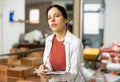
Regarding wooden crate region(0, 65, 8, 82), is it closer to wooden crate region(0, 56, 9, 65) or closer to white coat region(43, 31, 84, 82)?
wooden crate region(0, 56, 9, 65)

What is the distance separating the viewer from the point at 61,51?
1.13 m

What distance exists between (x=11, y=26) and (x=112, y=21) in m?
1.62

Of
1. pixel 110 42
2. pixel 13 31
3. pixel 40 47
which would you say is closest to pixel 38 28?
pixel 40 47

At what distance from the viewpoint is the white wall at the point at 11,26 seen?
7.79ft

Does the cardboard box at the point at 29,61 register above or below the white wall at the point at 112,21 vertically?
below

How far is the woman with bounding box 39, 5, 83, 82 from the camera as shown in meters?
1.08

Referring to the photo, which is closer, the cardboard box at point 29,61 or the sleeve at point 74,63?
the sleeve at point 74,63

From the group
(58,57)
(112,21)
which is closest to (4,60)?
(58,57)

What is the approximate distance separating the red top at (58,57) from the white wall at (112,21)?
221 cm

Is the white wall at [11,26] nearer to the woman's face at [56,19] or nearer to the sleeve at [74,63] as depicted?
the woman's face at [56,19]

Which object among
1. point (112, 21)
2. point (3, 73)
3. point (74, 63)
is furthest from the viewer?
point (112, 21)

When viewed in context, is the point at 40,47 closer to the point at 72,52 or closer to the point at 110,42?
the point at 110,42

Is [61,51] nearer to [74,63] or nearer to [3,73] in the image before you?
[74,63]

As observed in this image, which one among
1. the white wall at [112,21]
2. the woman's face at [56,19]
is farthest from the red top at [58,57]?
the white wall at [112,21]
